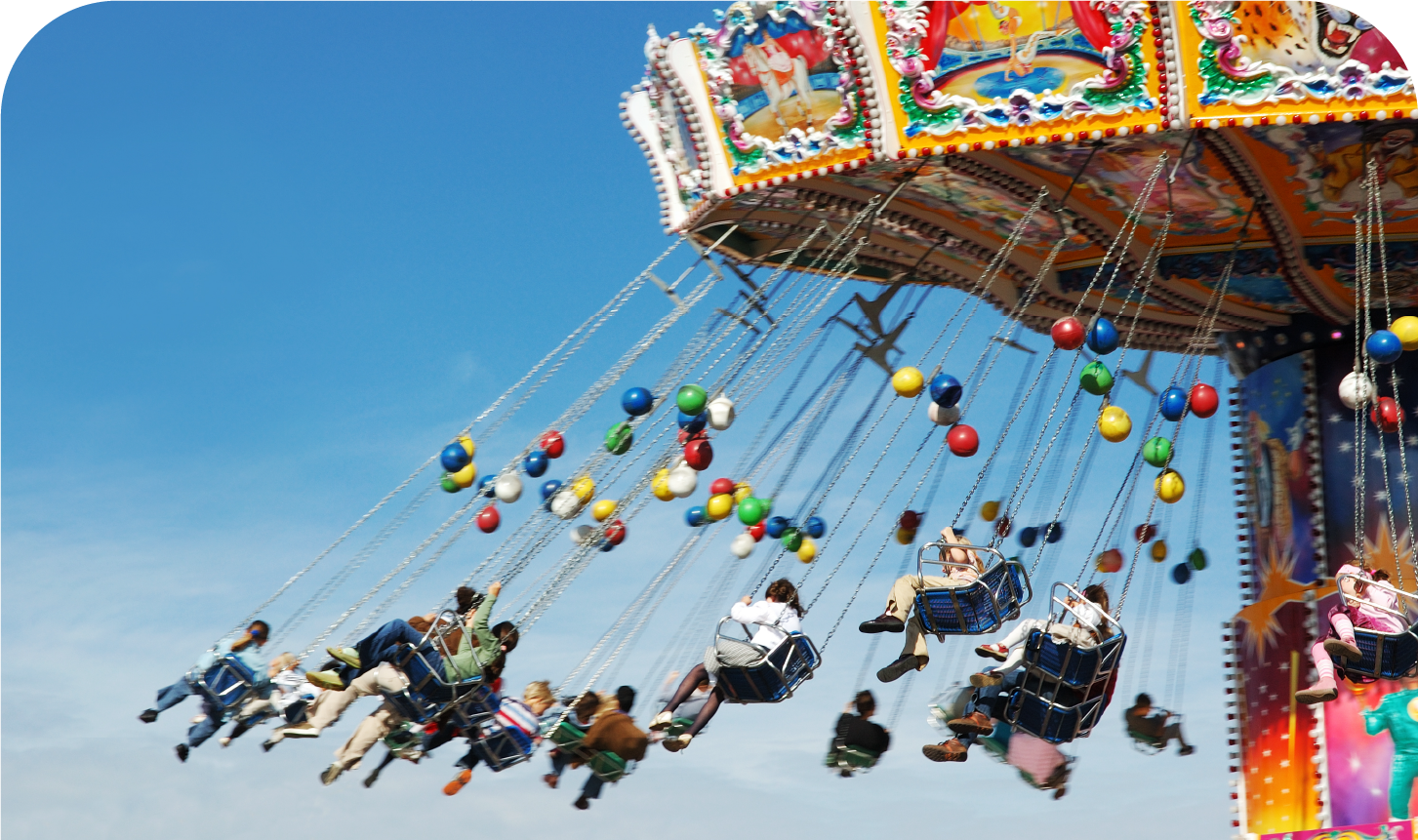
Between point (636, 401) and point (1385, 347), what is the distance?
4666mm

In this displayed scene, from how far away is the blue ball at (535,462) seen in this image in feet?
38.3

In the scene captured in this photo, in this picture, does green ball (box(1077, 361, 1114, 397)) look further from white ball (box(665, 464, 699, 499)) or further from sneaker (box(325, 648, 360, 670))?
sneaker (box(325, 648, 360, 670))

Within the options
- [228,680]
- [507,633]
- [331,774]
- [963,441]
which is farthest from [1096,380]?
[228,680]

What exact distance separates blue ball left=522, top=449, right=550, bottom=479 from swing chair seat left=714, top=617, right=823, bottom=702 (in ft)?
8.43

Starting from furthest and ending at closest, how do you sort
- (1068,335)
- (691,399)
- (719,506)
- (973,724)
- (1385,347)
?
(719,506) → (691,399) → (973,724) → (1068,335) → (1385,347)

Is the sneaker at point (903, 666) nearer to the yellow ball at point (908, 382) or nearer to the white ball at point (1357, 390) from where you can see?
the yellow ball at point (908, 382)

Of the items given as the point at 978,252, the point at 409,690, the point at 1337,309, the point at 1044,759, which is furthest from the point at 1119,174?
the point at 409,690

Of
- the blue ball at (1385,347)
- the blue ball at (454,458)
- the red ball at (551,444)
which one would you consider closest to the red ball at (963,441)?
the blue ball at (1385,347)

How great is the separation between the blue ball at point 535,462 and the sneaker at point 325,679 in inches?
95.4

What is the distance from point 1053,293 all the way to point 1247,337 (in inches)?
63.5

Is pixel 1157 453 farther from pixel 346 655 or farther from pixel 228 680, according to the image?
pixel 228 680

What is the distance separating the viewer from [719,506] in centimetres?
1208

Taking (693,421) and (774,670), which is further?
(693,421)

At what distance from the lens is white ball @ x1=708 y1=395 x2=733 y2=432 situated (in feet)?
35.7
